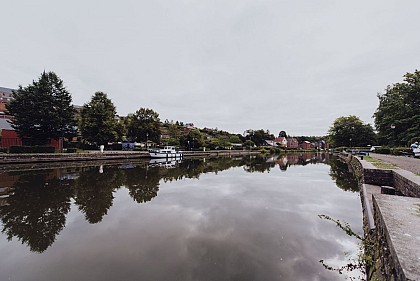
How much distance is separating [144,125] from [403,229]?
43.3m

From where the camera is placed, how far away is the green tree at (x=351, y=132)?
60.8 meters

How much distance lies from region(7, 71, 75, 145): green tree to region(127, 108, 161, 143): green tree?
14.2m

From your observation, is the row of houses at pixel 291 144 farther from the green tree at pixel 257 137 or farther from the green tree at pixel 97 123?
the green tree at pixel 97 123

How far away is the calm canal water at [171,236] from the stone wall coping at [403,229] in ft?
4.28

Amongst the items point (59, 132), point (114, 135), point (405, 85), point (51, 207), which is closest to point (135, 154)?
point (114, 135)

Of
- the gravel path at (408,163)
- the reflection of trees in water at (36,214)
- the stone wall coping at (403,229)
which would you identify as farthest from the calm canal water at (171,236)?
the gravel path at (408,163)

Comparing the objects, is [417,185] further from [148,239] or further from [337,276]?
[148,239]

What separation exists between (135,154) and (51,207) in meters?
25.5

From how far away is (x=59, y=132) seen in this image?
28750 millimetres

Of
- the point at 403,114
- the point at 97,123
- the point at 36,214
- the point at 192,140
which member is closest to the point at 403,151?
the point at 403,114

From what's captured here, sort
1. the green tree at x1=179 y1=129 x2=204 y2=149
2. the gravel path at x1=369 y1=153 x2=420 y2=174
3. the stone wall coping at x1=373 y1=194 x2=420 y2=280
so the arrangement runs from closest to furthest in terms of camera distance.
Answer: the stone wall coping at x1=373 y1=194 x2=420 y2=280 < the gravel path at x1=369 y1=153 x2=420 y2=174 < the green tree at x1=179 y1=129 x2=204 y2=149

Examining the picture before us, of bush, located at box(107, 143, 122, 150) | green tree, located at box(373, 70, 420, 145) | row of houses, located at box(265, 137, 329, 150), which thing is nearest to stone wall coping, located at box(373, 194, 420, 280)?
green tree, located at box(373, 70, 420, 145)

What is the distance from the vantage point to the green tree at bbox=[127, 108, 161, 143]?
42.8 m

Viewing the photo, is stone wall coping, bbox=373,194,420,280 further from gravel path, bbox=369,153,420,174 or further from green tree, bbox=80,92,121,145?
green tree, bbox=80,92,121,145
